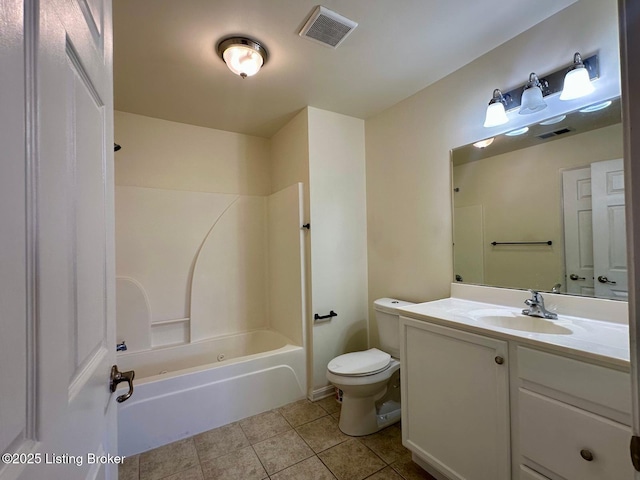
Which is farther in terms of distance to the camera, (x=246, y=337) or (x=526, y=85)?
(x=246, y=337)

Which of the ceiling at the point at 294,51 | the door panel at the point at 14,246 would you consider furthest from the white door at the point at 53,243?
the ceiling at the point at 294,51

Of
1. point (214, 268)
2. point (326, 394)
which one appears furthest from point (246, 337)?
point (326, 394)

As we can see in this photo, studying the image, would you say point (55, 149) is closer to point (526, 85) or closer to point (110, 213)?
point (110, 213)

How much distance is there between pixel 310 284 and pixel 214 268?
105 cm

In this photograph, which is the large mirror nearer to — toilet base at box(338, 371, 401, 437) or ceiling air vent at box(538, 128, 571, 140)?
ceiling air vent at box(538, 128, 571, 140)

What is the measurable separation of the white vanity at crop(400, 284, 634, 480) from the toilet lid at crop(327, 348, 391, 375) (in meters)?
0.32

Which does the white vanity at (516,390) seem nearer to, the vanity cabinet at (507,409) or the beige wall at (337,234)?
the vanity cabinet at (507,409)

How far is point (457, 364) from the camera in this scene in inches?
52.9

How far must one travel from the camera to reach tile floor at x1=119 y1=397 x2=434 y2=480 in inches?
63.3

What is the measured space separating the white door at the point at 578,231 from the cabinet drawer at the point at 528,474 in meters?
0.85

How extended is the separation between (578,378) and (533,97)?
1.37 metres

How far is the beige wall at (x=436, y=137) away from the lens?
1388mm

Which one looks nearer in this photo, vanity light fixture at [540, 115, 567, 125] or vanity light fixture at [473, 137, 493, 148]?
vanity light fixture at [540, 115, 567, 125]

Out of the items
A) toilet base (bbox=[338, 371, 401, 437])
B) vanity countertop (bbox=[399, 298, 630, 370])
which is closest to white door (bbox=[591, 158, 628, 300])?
vanity countertop (bbox=[399, 298, 630, 370])
